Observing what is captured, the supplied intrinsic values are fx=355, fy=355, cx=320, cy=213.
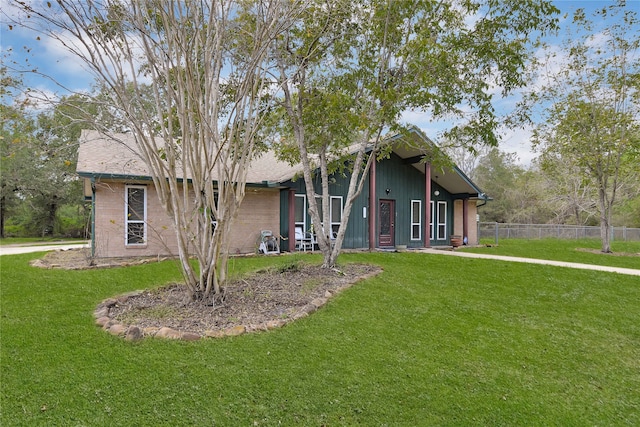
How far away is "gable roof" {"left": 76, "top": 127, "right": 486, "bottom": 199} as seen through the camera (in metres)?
8.58

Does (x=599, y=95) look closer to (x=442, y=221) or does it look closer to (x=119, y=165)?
(x=442, y=221)

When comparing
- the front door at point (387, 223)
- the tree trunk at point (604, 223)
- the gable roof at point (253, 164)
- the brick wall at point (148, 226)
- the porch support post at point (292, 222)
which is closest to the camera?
the gable roof at point (253, 164)

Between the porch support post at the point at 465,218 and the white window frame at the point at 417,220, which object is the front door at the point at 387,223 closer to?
the white window frame at the point at 417,220

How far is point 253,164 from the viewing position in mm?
12445

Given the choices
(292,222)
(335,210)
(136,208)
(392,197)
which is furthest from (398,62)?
(136,208)

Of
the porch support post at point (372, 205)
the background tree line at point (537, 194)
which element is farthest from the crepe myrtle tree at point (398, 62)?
the background tree line at point (537, 194)

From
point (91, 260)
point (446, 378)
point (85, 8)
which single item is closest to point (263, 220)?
point (91, 260)

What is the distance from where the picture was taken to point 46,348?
3.50m

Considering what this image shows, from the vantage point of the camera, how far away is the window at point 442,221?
49.4 feet

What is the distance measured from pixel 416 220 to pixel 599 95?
25.0 feet

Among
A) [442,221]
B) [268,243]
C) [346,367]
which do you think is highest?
[442,221]

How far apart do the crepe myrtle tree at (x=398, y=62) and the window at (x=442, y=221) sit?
7389 millimetres

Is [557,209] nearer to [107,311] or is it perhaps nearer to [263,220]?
[263,220]

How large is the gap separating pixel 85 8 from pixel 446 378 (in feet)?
19.1
